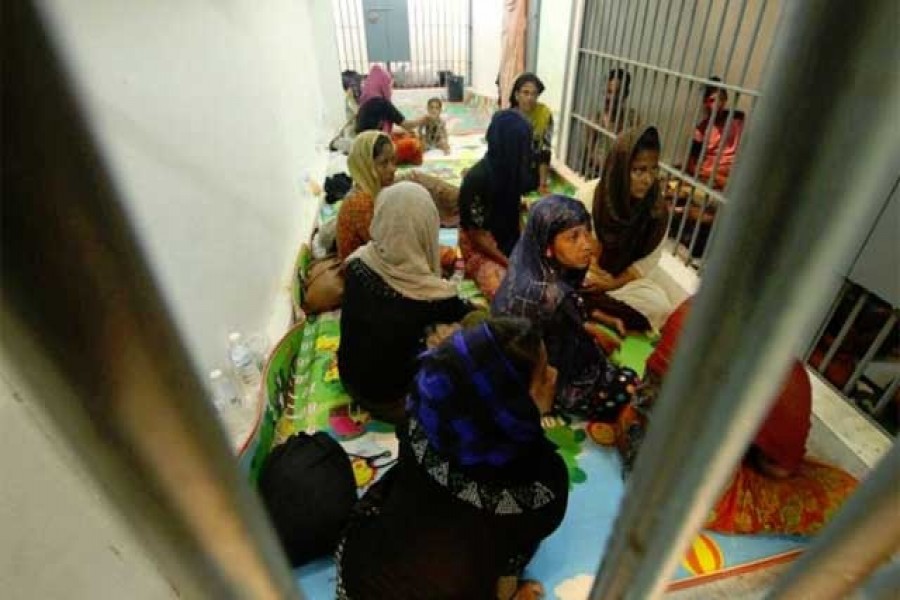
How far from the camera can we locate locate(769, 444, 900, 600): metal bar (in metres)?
0.19

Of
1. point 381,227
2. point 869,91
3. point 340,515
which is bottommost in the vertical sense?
point 340,515

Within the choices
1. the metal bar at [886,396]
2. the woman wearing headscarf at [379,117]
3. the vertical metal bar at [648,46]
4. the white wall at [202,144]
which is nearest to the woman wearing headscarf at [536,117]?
the vertical metal bar at [648,46]

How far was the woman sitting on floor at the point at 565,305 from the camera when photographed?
4.81 ft

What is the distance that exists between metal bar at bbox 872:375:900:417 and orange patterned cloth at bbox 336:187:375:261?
1755 mm

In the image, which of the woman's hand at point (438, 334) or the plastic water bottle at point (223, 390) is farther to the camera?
the woman's hand at point (438, 334)

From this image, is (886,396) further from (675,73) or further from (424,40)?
(424,40)

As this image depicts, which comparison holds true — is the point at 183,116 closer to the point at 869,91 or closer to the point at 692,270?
the point at 869,91

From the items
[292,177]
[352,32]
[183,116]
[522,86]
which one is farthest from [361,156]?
[352,32]

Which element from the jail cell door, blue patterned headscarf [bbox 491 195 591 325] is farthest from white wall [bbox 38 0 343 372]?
the jail cell door

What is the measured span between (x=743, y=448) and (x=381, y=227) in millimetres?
1350

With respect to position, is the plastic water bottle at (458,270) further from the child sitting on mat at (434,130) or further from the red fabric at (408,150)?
the child sitting on mat at (434,130)

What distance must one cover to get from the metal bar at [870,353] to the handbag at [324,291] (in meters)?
1.72

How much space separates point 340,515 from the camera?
1.12m

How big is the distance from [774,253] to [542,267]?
136 cm
